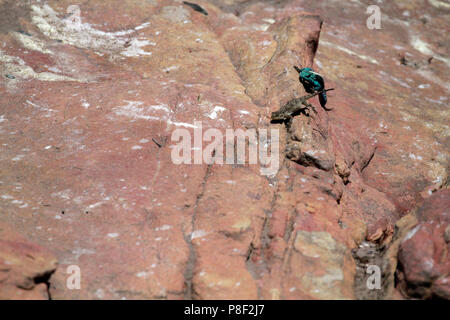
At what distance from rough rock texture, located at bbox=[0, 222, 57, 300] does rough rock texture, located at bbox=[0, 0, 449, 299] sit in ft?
0.24

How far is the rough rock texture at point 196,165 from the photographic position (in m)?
3.16

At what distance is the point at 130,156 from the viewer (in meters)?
3.90

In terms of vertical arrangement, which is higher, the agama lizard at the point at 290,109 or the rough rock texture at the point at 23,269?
the agama lizard at the point at 290,109

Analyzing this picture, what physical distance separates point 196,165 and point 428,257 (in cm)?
202

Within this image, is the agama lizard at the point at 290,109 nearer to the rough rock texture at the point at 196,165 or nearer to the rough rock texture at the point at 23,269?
the rough rock texture at the point at 196,165

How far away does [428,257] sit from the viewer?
10.1 feet

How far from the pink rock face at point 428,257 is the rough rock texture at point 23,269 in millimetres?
2519

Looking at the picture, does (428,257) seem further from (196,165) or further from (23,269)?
(23,269)

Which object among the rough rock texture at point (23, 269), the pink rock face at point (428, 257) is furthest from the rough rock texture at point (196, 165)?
the pink rock face at point (428, 257)

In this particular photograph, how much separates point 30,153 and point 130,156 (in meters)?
0.92

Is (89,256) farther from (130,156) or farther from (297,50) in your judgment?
(297,50)

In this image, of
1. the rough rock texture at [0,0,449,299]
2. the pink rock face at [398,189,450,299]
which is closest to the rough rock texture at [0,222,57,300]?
the rough rock texture at [0,0,449,299]

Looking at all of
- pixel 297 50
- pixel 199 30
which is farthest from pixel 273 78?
pixel 199 30

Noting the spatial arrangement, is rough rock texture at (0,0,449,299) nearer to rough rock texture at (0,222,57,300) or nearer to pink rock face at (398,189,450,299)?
rough rock texture at (0,222,57,300)
